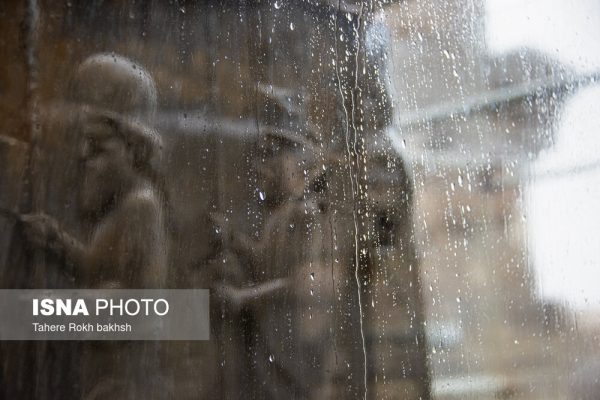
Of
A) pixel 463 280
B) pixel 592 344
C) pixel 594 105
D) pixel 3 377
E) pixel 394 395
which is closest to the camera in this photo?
pixel 3 377

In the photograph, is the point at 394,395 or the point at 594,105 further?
the point at 594,105

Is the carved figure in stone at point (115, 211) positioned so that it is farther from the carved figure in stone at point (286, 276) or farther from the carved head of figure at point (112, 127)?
the carved figure in stone at point (286, 276)

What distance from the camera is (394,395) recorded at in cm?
119

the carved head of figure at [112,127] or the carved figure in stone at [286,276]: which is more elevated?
the carved head of figure at [112,127]

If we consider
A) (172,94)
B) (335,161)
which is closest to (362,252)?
(335,161)

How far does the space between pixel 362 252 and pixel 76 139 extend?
0.54 metres

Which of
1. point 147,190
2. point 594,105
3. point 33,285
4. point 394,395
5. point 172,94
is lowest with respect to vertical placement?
point 394,395

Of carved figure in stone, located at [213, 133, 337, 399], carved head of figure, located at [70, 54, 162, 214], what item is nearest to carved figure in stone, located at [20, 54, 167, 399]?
carved head of figure, located at [70, 54, 162, 214]

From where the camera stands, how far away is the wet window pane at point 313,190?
3.31 feet

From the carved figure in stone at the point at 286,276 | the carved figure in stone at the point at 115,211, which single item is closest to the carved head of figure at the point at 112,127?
the carved figure in stone at the point at 115,211

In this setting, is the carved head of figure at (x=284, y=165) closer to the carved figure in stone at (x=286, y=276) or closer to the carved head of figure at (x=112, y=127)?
the carved figure in stone at (x=286, y=276)

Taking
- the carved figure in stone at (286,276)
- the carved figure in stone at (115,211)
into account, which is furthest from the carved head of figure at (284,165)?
the carved figure in stone at (115,211)

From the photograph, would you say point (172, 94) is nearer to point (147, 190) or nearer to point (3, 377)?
point (147, 190)

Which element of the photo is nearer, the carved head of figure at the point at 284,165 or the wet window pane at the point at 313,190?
the wet window pane at the point at 313,190
